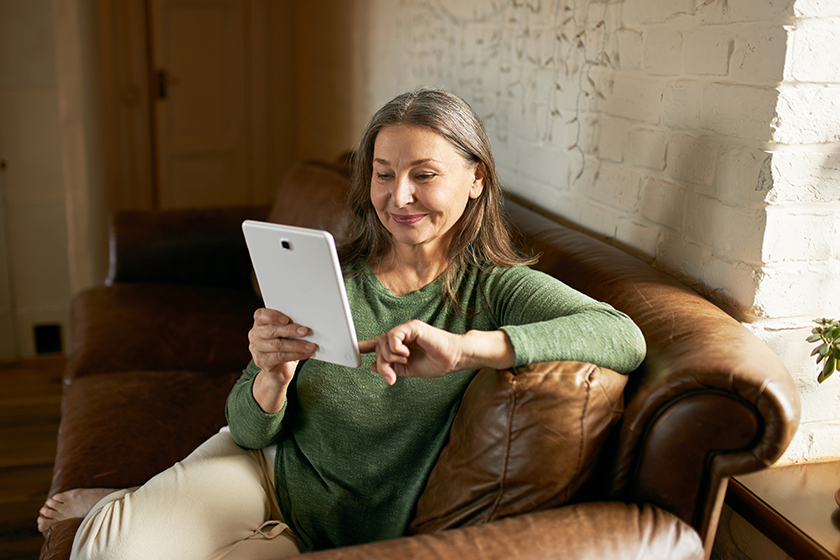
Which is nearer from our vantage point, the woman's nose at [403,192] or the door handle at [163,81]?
the woman's nose at [403,192]

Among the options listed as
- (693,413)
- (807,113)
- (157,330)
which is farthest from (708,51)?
(157,330)

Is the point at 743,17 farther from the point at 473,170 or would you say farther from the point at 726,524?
the point at 726,524

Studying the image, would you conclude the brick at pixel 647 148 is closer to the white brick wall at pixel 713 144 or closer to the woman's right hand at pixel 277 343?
the white brick wall at pixel 713 144

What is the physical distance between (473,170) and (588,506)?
2.10 ft

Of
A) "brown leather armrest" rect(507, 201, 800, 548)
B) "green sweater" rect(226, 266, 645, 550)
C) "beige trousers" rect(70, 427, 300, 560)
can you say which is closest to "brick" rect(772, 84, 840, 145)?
"brown leather armrest" rect(507, 201, 800, 548)

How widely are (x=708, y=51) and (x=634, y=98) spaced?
237mm

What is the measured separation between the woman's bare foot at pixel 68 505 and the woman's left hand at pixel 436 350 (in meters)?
0.78

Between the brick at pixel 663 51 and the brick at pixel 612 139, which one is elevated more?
the brick at pixel 663 51

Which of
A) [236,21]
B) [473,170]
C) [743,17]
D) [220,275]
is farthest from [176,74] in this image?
[743,17]

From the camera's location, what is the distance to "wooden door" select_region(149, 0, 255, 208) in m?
3.96

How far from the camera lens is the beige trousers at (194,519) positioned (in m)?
1.12

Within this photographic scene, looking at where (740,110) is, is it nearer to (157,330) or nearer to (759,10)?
(759,10)

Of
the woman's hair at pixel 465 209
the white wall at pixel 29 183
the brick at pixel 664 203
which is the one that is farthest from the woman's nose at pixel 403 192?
the white wall at pixel 29 183

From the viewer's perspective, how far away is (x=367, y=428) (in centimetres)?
123
